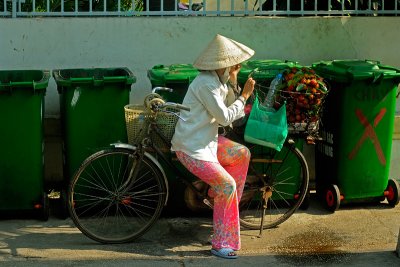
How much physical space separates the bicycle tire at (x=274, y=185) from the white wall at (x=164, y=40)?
4.44 feet

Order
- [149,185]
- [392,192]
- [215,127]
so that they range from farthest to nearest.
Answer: [392,192], [149,185], [215,127]

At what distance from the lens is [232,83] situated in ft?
19.7

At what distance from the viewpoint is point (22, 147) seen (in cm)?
643

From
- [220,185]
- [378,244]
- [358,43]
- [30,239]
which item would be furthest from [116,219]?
[358,43]

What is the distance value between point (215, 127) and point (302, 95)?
0.76 meters

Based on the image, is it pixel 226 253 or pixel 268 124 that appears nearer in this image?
pixel 226 253

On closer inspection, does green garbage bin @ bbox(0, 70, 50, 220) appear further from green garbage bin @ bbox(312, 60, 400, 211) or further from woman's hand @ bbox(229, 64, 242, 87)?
green garbage bin @ bbox(312, 60, 400, 211)

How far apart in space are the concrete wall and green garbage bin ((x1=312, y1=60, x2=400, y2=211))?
26.2 inches

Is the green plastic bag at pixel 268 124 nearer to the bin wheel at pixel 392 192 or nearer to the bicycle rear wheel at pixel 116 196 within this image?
the bicycle rear wheel at pixel 116 196

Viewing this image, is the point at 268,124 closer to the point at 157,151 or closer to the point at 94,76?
the point at 157,151

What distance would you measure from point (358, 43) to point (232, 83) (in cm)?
221

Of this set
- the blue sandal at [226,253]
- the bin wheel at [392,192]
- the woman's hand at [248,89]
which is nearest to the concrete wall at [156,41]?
the bin wheel at [392,192]

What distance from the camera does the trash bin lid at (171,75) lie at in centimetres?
650

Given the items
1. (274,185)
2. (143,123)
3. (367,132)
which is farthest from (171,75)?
(367,132)
